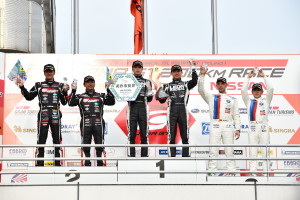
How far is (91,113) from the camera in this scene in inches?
304

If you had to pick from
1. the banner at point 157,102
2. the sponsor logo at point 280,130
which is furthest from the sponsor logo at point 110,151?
the sponsor logo at point 280,130

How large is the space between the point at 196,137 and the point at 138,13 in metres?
5.76

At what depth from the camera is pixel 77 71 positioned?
8938mm

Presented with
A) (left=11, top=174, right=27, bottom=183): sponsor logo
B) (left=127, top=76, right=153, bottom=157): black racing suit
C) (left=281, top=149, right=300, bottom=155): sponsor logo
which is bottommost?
(left=11, top=174, right=27, bottom=183): sponsor logo

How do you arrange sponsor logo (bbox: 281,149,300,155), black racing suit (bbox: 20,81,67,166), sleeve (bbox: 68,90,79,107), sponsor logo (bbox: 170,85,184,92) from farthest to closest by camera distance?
sponsor logo (bbox: 281,149,300,155) < sponsor logo (bbox: 170,85,184,92) < sleeve (bbox: 68,90,79,107) < black racing suit (bbox: 20,81,67,166)

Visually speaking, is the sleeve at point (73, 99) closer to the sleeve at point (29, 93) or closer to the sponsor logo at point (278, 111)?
the sleeve at point (29, 93)

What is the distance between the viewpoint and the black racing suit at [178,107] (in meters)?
7.67

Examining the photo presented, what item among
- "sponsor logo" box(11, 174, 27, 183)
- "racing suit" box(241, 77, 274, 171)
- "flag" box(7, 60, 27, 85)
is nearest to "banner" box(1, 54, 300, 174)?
"flag" box(7, 60, 27, 85)

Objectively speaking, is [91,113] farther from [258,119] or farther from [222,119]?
[258,119]

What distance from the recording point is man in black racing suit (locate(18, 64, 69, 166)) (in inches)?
300

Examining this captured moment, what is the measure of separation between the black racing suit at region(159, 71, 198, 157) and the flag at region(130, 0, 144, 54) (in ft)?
17.2

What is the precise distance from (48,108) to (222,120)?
10.5 feet

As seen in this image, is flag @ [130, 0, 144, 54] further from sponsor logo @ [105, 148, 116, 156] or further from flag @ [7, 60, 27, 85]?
flag @ [7, 60, 27, 85]

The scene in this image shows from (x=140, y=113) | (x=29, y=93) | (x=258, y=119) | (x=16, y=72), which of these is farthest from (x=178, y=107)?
(x=16, y=72)
